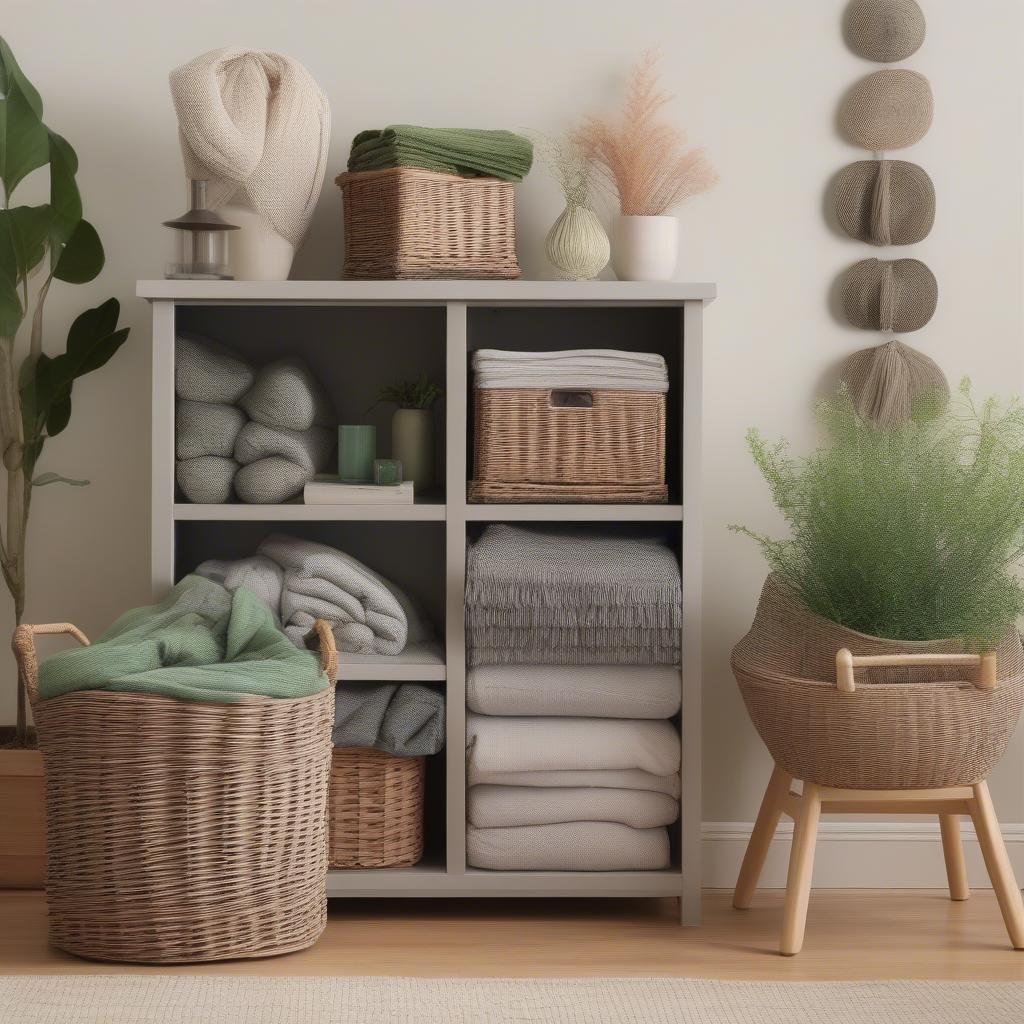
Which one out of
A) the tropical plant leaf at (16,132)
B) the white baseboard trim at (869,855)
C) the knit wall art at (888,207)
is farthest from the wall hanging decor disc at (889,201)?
the tropical plant leaf at (16,132)

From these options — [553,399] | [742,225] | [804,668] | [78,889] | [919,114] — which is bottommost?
[78,889]

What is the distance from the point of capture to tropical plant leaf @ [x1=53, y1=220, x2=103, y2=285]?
7.98ft

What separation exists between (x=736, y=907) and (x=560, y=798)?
435 mm

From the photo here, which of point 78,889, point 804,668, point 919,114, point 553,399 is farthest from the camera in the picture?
point 919,114

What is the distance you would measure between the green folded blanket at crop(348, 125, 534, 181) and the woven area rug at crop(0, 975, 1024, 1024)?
138 centimetres

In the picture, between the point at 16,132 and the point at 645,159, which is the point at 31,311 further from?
the point at 645,159

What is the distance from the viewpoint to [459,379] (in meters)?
2.23

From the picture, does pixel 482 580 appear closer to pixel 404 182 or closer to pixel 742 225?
pixel 404 182

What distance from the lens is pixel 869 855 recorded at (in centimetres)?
253

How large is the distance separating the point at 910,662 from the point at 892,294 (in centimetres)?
85

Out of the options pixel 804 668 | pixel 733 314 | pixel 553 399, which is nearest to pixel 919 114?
pixel 733 314

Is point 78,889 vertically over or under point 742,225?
under

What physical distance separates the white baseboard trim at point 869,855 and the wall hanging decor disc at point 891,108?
4.52ft

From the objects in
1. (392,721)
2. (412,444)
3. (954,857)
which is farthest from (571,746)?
(954,857)
